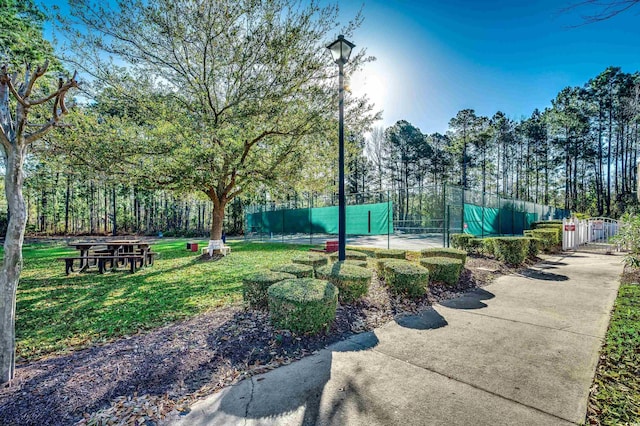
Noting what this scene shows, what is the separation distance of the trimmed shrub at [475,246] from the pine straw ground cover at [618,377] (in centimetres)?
473

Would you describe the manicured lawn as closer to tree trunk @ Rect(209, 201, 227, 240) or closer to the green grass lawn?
the green grass lawn

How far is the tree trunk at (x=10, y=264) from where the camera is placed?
7.59 feet

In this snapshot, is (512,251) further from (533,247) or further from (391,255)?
(391,255)

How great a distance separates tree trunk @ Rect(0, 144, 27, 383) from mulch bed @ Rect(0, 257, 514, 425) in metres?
0.21

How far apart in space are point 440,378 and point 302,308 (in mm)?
1440

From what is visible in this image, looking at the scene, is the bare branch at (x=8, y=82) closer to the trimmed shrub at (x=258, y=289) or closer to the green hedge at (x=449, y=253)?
the trimmed shrub at (x=258, y=289)

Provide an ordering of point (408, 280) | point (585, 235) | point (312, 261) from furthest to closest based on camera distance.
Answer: point (585, 235) → point (312, 261) → point (408, 280)

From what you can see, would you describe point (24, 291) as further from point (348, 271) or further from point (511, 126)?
point (511, 126)

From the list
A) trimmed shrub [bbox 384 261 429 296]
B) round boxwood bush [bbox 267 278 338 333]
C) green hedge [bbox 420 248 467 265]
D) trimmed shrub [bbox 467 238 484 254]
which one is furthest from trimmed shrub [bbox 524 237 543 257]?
round boxwood bush [bbox 267 278 338 333]

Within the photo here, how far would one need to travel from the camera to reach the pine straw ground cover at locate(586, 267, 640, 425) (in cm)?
189

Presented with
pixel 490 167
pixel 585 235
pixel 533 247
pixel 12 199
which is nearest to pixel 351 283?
pixel 12 199

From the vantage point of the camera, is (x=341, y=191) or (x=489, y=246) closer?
(x=341, y=191)

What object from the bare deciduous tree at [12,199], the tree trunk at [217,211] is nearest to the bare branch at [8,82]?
the bare deciduous tree at [12,199]

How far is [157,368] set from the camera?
99.4 inches
